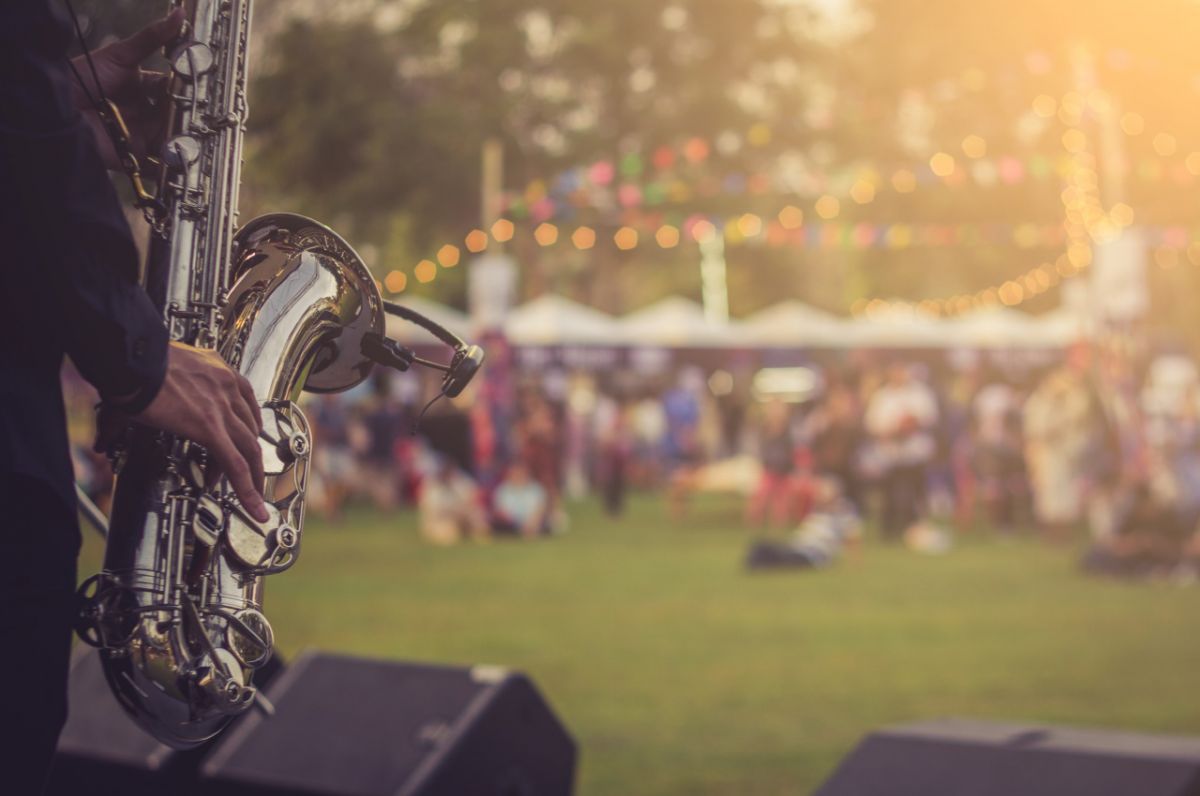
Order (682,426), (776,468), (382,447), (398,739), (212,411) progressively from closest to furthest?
(212,411) → (398,739) → (776,468) → (382,447) → (682,426)

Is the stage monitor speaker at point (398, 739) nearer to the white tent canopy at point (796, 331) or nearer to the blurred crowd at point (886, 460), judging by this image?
the blurred crowd at point (886, 460)

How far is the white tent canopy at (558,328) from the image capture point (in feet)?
85.1

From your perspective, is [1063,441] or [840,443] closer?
[1063,441]

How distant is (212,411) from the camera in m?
2.02

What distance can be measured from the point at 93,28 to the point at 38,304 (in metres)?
1.44

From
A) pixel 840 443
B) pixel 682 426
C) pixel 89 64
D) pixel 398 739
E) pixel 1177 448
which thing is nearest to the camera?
pixel 89 64

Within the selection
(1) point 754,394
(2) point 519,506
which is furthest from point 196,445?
(1) point 754,394

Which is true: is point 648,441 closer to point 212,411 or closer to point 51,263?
point 212,411

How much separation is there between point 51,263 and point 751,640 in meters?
7.70

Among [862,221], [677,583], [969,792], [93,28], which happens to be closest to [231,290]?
[93,28]

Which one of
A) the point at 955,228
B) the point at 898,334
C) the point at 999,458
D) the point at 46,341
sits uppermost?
the point at 955,228

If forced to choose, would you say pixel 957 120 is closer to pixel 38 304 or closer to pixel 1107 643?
pixel 1107 643

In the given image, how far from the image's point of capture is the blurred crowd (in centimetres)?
1410

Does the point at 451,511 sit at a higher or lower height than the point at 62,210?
lower
